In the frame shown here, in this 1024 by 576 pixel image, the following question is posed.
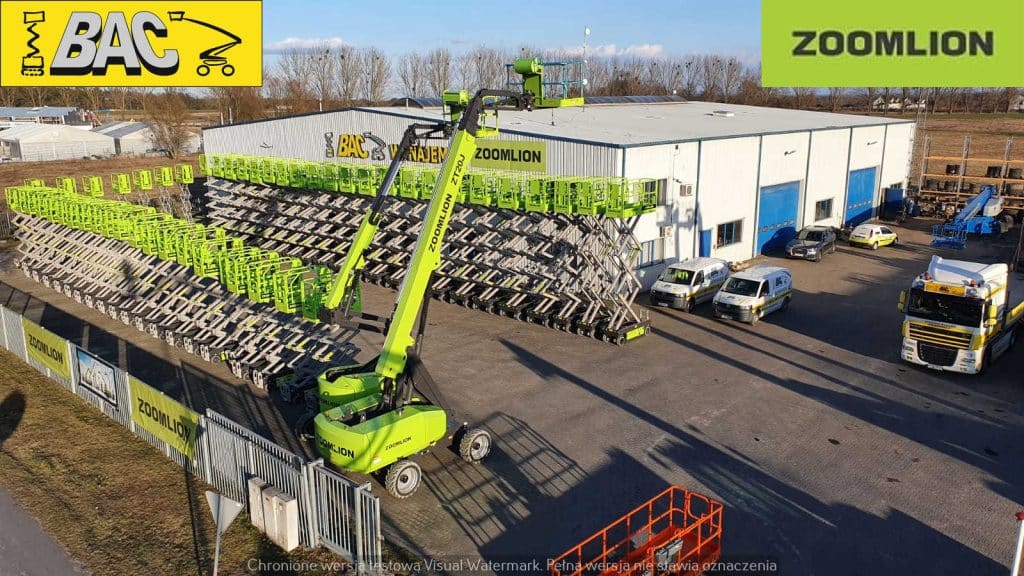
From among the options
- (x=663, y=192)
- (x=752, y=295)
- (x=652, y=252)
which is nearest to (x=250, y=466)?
(x=752, y=295)

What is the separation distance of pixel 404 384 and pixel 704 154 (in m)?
19.5

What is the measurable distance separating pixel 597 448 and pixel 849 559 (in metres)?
5.20

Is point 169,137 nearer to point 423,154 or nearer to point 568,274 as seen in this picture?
point 423,154

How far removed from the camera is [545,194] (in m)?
23.1

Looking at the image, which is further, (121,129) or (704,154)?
(121,129)

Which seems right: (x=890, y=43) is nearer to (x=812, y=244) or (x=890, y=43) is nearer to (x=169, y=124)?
(x=812, y=244)

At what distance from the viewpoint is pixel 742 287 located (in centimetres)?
2403

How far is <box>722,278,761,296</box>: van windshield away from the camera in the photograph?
933 inches

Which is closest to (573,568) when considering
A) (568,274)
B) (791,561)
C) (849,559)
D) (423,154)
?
(791,561)

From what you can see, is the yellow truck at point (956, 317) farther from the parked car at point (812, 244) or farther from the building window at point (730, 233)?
the parked car at point (812, 244)

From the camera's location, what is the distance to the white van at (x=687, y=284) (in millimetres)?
24911

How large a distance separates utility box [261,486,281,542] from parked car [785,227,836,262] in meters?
26.8

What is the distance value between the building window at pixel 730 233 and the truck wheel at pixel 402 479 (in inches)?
838

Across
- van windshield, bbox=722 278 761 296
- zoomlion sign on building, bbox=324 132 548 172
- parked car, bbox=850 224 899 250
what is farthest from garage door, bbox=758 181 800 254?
zoomlion sign on building, bbox=324 132 548 172
